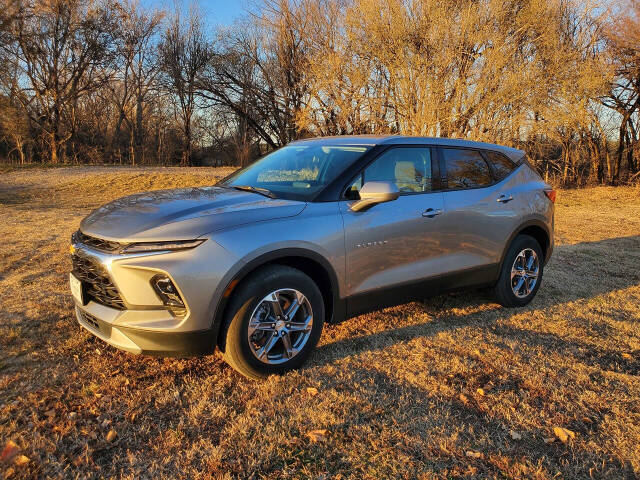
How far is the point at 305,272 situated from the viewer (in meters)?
3.14

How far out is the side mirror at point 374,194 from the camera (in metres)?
3.16

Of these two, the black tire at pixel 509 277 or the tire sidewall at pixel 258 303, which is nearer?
the tire sidewall at pixel 258 303

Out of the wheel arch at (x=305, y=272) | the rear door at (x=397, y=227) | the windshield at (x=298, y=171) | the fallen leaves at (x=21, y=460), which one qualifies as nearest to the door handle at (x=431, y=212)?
the rear door at (x=397, y=227)

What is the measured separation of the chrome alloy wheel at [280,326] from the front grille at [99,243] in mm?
929

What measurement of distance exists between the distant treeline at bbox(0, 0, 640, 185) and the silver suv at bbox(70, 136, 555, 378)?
1137 centimetres

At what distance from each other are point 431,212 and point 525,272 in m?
1.68

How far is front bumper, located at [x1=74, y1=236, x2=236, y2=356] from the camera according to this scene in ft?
8.33

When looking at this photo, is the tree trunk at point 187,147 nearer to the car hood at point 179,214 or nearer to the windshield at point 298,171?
the windshield at point 298,171

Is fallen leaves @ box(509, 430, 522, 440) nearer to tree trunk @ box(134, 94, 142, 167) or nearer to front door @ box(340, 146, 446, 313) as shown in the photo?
front door @ box(340, 146, 446, 313)

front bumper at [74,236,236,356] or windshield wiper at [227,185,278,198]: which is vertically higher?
windshield wiper at [227,185,278,198]

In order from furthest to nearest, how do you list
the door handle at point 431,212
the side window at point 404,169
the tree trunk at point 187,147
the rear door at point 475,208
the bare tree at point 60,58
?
the tree trunk at point 187,147 → the bare tree at point 60,58 → the rear door at point 475,208 → the door handle at point 431,212 → the side window at point 404,169

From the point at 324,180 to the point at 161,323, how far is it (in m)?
1.56

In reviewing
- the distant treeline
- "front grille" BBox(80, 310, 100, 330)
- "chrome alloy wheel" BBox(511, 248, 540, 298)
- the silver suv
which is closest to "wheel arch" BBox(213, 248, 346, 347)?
the silver suv

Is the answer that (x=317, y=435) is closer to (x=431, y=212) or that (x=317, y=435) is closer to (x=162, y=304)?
(x=162, y=304)
